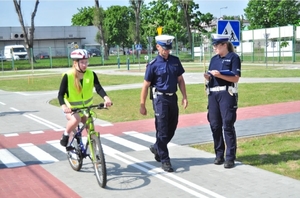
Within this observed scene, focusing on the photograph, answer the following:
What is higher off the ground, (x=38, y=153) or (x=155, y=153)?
(x=155, y=153)

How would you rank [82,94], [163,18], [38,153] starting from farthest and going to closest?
[163,18]
[38,153]
[82,94]

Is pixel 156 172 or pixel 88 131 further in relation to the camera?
pixel 156 172

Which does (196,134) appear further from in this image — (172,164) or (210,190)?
(210,190)

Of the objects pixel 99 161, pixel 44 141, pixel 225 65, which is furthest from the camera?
pixel 44 141

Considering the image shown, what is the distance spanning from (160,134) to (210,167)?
35.7 inches

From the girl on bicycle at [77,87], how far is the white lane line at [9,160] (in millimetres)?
1601

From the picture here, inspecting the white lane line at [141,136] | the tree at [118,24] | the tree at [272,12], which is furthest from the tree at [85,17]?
the white lane line at [141,136]

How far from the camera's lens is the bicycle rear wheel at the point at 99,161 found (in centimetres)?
614

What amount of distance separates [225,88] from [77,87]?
2126mm

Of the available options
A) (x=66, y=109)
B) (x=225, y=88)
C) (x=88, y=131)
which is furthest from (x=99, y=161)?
(x=225, y=88)

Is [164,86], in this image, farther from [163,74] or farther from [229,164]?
[229,164]

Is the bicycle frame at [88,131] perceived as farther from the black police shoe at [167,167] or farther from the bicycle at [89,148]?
the black police shoe at [167,167]

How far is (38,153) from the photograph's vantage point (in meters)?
8.69

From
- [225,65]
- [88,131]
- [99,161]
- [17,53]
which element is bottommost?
[99,161]
